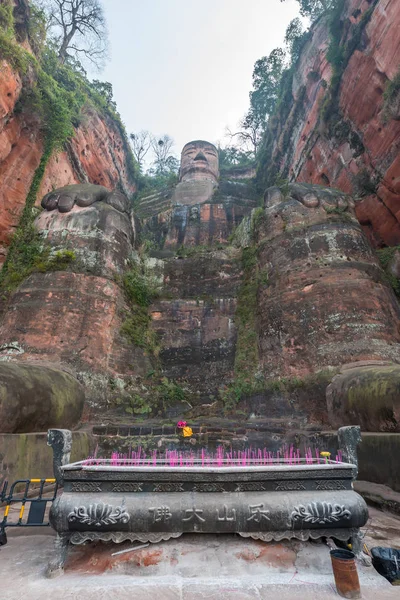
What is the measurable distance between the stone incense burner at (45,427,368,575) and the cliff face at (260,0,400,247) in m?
10.5

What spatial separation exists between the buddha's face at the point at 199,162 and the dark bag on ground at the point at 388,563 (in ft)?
87.3

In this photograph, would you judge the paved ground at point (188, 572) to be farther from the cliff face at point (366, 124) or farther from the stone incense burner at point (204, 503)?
the cliff face at point (366, 124)

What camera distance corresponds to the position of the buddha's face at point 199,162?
2695 centimetres

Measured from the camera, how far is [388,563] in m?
2.59

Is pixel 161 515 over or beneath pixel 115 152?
beneath

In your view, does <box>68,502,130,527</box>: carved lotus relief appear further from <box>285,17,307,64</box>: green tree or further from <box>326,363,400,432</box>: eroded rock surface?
<box>285,17,307,64</box>: green tree

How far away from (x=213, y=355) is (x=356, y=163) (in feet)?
28.6

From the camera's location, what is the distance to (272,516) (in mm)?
2857

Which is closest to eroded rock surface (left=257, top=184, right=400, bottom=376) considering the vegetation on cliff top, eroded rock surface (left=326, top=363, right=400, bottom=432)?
eroded rock surface (left=326, top=363, right=400, bottom=432)

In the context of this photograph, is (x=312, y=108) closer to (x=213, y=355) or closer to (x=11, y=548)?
(x=213, y=355)

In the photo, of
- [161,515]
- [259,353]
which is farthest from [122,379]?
[161,515]

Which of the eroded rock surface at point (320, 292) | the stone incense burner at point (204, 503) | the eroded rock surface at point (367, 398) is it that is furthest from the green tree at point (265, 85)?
the stone incense burner at point (204, 503)

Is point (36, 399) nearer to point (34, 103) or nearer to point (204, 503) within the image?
point (204, 503)

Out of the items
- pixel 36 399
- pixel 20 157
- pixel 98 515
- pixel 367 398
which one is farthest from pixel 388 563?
pixel 20 157
